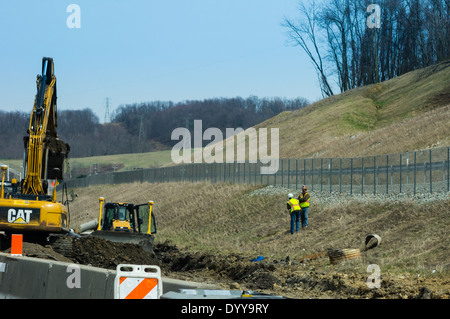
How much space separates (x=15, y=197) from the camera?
22.4 metres

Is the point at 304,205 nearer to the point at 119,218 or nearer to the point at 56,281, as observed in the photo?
the point at 119,218

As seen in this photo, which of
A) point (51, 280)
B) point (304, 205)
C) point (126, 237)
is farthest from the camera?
point (304, 205)

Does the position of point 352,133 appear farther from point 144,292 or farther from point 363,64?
point 144,292

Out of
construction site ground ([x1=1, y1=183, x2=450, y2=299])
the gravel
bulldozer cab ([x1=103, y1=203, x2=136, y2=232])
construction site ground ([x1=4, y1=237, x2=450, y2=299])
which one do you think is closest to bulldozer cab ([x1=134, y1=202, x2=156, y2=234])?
bulldozer cab ([x1=103, y1=203, x2=136, y2=232])

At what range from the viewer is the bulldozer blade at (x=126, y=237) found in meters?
24.0

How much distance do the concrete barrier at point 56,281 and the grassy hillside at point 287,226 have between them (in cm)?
1010

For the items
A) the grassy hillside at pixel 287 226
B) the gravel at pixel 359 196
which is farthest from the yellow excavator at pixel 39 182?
the gravel at pixel 359 196

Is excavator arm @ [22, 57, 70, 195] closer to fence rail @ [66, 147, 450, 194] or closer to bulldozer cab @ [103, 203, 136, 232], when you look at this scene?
bulldozer cab @ [103, 203, 136, 232]

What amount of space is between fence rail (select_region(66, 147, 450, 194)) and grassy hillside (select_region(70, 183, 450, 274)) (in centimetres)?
120

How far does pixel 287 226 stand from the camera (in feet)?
109

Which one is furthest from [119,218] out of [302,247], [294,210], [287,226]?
[287,226]

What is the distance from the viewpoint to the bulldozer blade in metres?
24.0

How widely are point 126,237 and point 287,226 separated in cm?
1093
